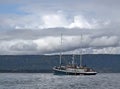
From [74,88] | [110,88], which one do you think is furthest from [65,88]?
[110,88]

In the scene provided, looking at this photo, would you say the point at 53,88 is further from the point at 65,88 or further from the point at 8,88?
the point at 8,88

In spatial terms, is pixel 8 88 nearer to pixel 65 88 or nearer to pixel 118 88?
pixel 65 88

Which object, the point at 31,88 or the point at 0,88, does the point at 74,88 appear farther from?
the point at 0,88

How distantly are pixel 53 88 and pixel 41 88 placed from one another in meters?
3.58

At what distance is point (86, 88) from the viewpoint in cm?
14888

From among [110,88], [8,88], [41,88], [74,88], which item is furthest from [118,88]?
[8,88]

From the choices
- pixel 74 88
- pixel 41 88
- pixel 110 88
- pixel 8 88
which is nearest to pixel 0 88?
pixel 8 88

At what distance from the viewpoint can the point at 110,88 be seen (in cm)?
14788

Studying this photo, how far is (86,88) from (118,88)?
31.5 ft

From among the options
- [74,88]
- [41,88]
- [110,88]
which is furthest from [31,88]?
[110,88]

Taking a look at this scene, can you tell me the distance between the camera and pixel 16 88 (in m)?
147

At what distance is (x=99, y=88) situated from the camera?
148 metres

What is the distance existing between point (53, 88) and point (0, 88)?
15.7 metres

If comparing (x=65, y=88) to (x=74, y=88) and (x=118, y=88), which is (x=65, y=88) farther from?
(x=118, y=88)
